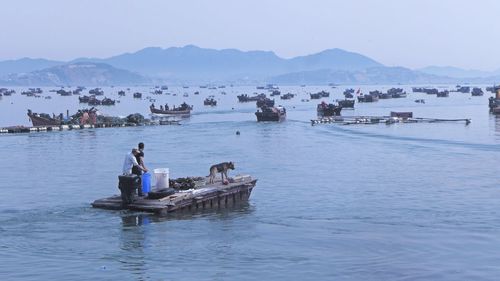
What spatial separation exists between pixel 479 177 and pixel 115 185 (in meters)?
18.9

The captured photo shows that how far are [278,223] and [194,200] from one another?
3168mm

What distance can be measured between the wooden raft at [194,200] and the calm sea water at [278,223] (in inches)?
14.5

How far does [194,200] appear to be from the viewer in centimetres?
2598

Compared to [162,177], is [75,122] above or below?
above

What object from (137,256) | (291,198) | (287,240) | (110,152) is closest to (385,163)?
(291,198)

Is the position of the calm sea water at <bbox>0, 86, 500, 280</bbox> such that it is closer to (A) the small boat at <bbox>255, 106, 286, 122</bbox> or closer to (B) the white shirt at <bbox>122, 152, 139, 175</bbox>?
(B) the white shirt at <bbox>122, 152, 139, 175</bbox>

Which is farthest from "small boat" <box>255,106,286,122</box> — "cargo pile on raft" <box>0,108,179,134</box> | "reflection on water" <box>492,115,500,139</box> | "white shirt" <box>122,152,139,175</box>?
"white shirt" <box>122,152,139,175</box>

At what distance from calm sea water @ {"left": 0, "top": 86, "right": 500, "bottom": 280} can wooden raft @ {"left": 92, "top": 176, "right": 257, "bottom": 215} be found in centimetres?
37

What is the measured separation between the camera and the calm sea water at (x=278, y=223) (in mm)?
19531

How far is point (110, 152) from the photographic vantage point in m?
52.8

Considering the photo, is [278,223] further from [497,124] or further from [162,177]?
[497,124]

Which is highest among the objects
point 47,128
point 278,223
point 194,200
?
point 47,128

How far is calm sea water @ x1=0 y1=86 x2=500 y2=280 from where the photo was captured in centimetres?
1953

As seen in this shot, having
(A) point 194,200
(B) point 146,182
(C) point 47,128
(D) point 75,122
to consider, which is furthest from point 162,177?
(D) point 75,122
